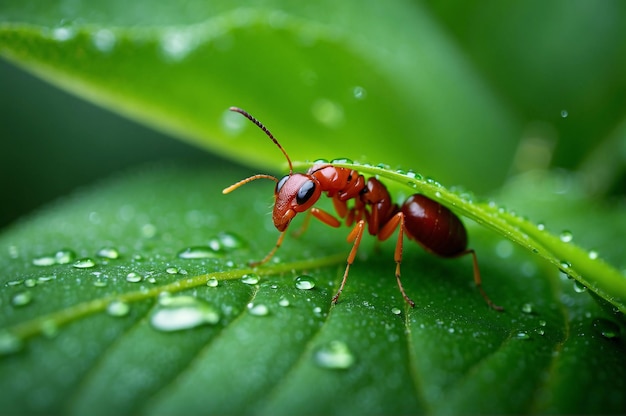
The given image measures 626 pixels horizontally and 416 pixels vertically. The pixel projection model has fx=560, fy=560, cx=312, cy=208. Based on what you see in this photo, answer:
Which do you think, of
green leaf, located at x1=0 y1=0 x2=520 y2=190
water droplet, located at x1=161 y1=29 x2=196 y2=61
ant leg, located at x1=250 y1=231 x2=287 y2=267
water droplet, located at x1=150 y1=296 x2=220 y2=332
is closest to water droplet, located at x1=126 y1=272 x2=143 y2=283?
water droplet, located at x1=150 y1=296 x2=220 y2=332

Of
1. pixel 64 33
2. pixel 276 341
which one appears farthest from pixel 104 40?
pixel 276 341

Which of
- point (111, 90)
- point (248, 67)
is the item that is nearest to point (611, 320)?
point (248, 67)

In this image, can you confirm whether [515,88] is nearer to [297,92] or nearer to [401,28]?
[401,28]

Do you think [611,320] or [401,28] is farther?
[401,28]

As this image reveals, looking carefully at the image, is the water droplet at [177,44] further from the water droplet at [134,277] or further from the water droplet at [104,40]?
the water droplet at [134,277]

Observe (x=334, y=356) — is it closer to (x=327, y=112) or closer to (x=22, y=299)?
(x=22, y=299)

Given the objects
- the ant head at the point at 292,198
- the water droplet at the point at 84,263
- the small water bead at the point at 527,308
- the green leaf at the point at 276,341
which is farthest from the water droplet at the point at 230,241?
the small water bead at the point at 527,308
